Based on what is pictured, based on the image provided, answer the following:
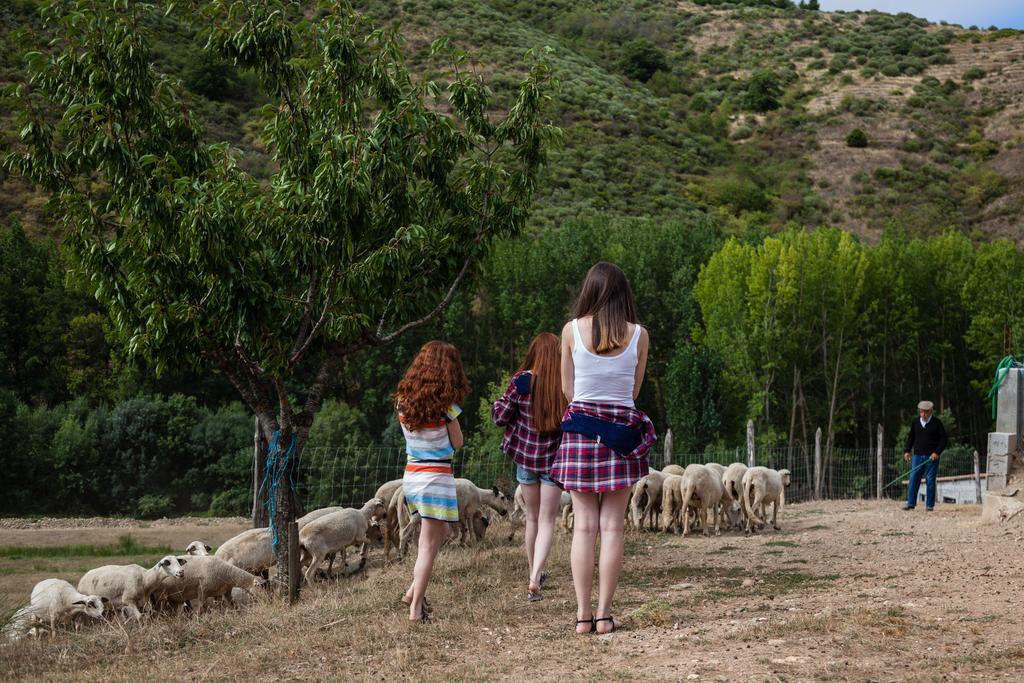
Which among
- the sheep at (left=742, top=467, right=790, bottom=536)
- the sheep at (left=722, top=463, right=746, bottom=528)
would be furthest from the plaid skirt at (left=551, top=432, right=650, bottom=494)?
the sheep at (left=722, top=463, right=746, bottom=528)

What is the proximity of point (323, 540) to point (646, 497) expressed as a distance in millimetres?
5446

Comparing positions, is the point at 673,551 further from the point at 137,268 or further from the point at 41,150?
the point at 41,150

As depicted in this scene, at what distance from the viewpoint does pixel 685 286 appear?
46.0 meters

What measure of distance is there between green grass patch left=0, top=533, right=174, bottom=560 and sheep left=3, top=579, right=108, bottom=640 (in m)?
9.33

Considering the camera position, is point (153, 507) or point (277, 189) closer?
point (277, 189)

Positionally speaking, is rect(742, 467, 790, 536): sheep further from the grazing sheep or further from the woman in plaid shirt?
the woman in plaid shirt

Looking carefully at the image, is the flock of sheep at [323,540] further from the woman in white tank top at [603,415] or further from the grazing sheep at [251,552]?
the woman in white tank top at [603,415]

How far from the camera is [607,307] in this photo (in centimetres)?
634

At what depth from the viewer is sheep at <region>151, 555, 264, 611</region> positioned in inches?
407

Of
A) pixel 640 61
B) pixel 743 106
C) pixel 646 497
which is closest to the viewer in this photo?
pixel 646 497

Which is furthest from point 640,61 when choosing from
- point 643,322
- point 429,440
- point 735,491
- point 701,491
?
point 429,440

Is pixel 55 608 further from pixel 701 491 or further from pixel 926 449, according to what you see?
pixel 926 449

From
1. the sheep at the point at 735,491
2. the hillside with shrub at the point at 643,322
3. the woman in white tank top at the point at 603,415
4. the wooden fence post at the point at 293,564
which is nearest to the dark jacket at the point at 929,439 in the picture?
the sheep at the point at 735,491

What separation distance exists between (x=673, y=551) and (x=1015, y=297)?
35318mm
